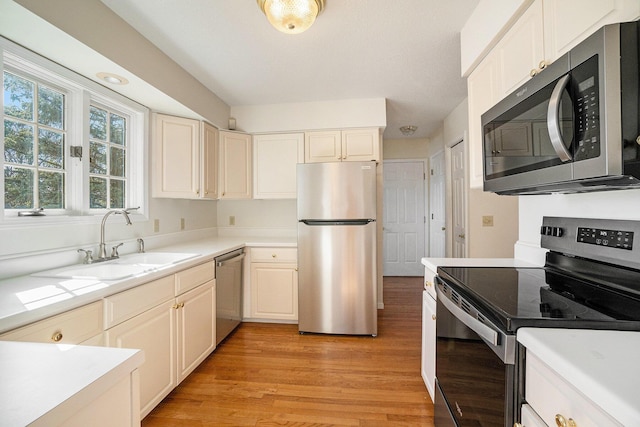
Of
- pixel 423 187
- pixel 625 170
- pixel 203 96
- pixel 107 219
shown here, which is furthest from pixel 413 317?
pixel 203 96

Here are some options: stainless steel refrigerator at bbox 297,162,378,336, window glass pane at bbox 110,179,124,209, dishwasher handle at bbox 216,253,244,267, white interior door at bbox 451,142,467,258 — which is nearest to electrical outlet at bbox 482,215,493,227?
white interior door at bbox 451,142,467,258

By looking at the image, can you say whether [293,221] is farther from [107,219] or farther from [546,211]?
[546,211]

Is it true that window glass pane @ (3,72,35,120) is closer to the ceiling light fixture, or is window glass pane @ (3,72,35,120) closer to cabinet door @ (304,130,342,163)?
cabinet door @ (304,130,342,163)

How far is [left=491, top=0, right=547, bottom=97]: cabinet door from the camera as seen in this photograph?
115 cm

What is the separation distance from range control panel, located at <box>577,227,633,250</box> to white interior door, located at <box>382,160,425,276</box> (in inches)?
135

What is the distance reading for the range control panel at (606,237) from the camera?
95 cm

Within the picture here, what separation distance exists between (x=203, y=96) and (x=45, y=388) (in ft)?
8.54

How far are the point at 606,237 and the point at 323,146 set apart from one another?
7.87ft

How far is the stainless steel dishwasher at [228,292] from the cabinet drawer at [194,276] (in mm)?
110

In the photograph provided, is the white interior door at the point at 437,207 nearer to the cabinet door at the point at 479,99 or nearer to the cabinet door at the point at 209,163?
the cabinet door at the point at 479,99

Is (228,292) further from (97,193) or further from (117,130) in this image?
(117,130)

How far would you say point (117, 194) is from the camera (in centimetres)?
212

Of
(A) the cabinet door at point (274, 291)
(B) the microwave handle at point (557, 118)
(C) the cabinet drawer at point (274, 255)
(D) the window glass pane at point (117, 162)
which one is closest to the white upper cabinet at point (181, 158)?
(D) the window glass pane at point (117, 162)

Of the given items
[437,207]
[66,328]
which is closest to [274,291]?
[66,328]
